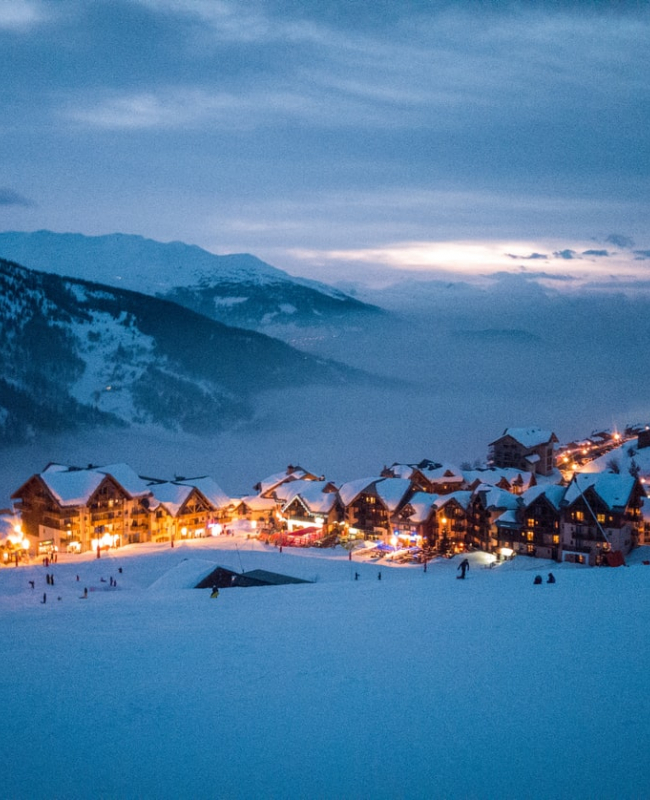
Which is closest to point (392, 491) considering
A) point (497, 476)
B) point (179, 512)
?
point (179, 512)

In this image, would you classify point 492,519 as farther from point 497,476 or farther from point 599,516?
point 497,476

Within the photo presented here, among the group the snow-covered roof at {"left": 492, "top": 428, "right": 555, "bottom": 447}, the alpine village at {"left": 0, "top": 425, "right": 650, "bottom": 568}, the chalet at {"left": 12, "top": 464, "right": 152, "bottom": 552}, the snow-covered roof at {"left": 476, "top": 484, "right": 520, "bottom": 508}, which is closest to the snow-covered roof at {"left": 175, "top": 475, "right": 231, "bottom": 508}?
the alpine village at {"left": 0, "top": 425, "right": 650, "bottom": 568}

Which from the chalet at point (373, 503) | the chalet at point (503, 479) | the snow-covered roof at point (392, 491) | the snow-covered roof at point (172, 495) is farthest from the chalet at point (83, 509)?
the chalet at point (503, 479)

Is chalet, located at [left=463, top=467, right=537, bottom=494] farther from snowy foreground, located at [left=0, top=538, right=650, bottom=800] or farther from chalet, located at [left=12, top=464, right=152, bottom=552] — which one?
snowy foreground, located at [left=0, top=538, right=650, bottom=800]

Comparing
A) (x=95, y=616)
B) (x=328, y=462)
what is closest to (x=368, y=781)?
(x=95, y=616)

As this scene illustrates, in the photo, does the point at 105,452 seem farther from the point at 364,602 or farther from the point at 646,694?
the point at 646,694

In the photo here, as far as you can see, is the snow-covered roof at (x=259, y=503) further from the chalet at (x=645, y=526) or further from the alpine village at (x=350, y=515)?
the chalet at (x=645, y=526)
